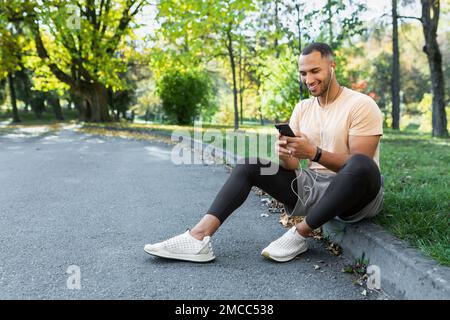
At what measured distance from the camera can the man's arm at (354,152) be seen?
293cm

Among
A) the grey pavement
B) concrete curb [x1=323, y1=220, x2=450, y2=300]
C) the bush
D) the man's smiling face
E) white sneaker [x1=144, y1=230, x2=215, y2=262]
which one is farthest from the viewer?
the bush

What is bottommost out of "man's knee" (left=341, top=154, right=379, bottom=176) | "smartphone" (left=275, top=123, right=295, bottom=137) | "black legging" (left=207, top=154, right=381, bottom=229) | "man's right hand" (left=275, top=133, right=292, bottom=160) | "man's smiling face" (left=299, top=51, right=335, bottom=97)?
"black legging" (left=207, top=154, right=381, bottom=229)

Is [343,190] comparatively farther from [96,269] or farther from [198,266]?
[96,269]

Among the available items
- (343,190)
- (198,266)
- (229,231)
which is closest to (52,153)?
(229,231)

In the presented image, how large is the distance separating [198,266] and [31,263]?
112 cm

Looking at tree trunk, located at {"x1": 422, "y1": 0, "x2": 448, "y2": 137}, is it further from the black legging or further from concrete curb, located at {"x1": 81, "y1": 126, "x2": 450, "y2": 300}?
the black legging

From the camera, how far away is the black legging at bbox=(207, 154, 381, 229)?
8.80 feet

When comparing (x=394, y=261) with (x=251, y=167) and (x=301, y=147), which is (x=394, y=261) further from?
(x=251, y=167)

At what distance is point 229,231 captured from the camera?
12.7 ft

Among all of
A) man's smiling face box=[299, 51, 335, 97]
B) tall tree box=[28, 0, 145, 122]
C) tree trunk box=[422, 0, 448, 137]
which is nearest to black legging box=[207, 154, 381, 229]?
man's smiling face box=[299, 51, 335, 97]

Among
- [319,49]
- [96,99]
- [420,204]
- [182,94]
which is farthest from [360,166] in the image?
[96,99]

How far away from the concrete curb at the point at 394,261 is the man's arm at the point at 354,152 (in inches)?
19.3

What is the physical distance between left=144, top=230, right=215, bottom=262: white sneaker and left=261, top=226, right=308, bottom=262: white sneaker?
1.34 feet

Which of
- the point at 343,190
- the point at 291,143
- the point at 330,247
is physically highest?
the point at 291,143
